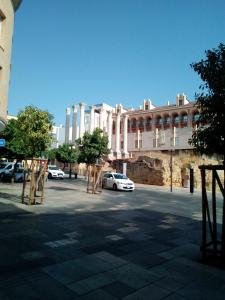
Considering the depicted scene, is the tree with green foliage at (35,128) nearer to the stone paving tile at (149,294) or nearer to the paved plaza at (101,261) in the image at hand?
the paved plaza at (101,261)

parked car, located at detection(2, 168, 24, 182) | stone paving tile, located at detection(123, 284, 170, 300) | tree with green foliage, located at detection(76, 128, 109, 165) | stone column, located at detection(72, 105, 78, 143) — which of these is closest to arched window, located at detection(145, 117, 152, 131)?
stone column, located at detection(72, 105, 78, 143)

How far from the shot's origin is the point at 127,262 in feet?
20.2

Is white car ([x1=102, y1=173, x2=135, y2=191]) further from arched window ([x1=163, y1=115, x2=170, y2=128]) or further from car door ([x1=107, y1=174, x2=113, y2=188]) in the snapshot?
arched window ([x1=163, y1=115, x2=170, y2=128])

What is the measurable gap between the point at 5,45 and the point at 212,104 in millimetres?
10679

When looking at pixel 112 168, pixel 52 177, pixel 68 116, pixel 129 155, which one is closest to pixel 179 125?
pixel 129 155

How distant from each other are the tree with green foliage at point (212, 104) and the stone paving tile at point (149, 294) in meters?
3.10

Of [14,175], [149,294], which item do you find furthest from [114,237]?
[14,175]

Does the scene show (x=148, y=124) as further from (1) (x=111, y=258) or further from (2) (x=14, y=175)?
(1) (x=111, y=258)

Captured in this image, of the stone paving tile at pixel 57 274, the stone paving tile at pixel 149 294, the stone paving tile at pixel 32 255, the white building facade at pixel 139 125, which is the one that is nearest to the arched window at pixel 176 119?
the white building facade at pixel 139 125

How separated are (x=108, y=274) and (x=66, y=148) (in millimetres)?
45218

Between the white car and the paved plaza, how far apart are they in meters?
14.9

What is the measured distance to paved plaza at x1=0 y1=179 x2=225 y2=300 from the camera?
4.67 m

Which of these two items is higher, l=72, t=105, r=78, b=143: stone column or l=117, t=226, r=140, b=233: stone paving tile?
l=72, t=105, r=78, b=143: stone column

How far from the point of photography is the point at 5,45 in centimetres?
1337
